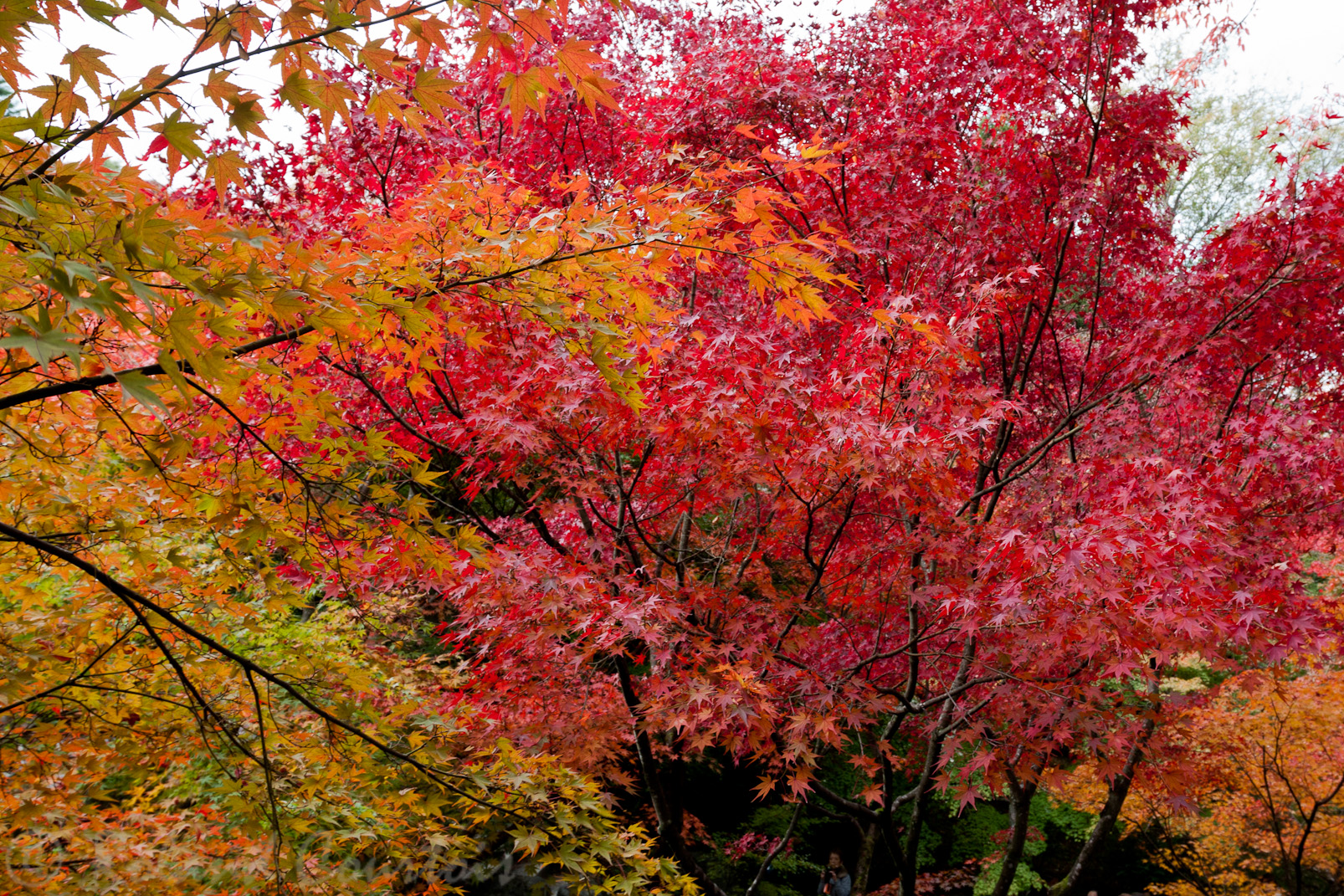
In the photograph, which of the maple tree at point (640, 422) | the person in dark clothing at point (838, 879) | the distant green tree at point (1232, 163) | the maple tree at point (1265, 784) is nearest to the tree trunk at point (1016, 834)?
the maple tree at point (640, 422)

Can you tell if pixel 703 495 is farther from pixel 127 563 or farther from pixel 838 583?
pixel 127 563

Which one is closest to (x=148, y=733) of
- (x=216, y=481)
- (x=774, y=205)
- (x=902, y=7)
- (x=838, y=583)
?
(x=216, y=481)

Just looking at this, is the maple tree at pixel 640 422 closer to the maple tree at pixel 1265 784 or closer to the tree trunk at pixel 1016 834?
the tree trunk at pixel 1016 834

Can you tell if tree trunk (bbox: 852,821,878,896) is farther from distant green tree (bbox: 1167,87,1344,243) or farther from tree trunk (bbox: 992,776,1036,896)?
distant green tree (bbox: 1167,87,1344,243)

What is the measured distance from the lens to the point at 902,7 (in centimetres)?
581

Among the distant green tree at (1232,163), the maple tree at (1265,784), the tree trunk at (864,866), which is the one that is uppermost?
the distant green tree at (1232,163)

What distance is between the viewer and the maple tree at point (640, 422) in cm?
197

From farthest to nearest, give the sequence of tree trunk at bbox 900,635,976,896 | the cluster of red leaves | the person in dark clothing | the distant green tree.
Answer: the distant green tree
the person in dark clothing
tree trunk at bbox 900,635,976,896
the cluster of red leaves

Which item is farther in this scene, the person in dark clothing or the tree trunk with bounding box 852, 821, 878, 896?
the person in dark clothing

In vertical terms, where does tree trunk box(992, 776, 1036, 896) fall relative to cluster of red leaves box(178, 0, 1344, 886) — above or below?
below

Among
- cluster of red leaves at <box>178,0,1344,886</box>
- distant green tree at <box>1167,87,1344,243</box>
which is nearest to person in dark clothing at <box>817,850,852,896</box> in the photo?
cluster of red leaves at <box>178,0,1344,886</box>

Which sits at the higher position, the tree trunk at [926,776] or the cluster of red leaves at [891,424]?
the cluster of red leaves at [891,424]

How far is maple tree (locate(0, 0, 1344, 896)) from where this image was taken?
1967 millimetres

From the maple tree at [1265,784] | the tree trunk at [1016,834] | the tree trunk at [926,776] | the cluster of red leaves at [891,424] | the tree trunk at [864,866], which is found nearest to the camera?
the cluster of red leaves at [891,424]
